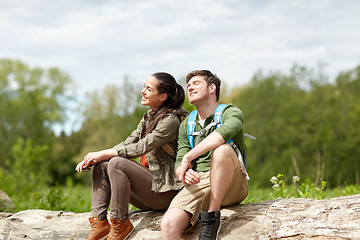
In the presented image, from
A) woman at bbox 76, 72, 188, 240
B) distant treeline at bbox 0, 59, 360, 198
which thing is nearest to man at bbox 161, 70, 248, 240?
woman at bbox 76, 72, 188, 240

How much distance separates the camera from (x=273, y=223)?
11.7 feet

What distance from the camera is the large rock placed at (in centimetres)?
337

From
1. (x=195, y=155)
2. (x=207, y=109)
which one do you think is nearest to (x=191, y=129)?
(x=207, y=109)

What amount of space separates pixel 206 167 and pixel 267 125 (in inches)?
965

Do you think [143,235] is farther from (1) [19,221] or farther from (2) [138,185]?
(1) [19,221]

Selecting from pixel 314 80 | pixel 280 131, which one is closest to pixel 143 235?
pixel 280 131

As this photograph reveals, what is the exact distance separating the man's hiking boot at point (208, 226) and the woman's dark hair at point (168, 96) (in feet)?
3.45

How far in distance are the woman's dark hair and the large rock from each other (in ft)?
3.30

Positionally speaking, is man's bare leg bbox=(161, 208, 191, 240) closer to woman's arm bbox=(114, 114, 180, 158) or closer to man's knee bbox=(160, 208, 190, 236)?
man's knee bbox=(160, 208, 190, 236)

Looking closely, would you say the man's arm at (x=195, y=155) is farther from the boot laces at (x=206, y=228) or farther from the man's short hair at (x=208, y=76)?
the man's short hair at (x=208, y=76)

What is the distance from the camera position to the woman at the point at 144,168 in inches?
148

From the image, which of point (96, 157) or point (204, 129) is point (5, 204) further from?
point (204, 129)

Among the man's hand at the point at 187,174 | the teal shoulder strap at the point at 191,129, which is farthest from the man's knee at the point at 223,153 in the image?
the teal shoulder strap at the point at 191,129

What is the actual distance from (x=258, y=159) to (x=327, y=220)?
2525 centimetres
